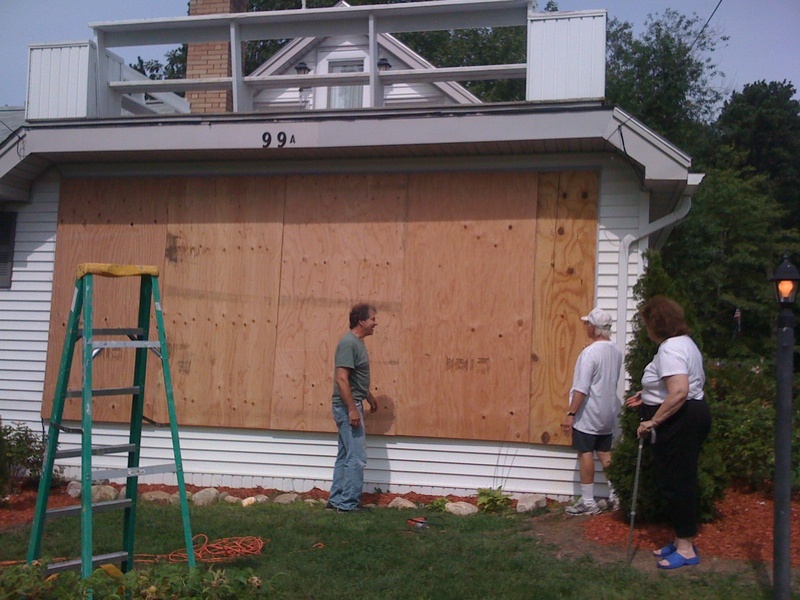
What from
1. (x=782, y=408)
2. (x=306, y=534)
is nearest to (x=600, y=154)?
(x=782, y=408)

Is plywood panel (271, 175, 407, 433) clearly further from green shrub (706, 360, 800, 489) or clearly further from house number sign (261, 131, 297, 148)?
green shrub (706, 360, 800, 489)

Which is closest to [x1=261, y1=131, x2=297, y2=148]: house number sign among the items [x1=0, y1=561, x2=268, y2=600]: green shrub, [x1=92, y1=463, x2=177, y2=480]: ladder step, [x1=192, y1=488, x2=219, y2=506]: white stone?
[x1=192, y1=488, x2=219, y2=506]: white stone

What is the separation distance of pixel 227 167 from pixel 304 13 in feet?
5.98

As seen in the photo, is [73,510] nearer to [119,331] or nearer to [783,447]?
[119,331]

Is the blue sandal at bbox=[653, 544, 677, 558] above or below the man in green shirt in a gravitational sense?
below

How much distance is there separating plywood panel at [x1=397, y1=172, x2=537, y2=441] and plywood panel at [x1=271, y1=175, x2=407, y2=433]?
0.18 metres

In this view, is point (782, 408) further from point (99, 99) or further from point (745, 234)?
point (745, 234)

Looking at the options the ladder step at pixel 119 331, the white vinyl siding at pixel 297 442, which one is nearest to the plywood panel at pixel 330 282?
the white vinyl siding at pixel 297 442

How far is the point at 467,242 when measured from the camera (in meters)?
8.38

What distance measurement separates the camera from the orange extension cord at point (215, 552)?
6.05m

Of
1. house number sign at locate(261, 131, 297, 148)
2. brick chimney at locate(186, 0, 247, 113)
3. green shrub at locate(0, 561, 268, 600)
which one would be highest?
brick chimney at locate(186, 0, 247, 113)

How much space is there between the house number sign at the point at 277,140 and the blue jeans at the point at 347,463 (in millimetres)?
2606

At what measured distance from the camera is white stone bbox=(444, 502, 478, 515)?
775 centimetres

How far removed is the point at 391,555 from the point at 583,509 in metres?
2.10
